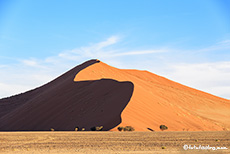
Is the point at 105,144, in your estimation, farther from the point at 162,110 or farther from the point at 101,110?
the point at 162,110

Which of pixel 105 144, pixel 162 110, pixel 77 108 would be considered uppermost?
pixel 77 108

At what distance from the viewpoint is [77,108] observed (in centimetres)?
4775

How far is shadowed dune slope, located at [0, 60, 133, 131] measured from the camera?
42.3 meters

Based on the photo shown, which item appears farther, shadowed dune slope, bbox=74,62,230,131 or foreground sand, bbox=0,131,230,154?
shadowed dune slope, bbox=74,62,230,131

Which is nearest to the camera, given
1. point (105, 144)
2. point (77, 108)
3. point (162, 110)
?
point (105, 144)

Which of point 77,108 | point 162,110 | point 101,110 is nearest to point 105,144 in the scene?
point 101,110

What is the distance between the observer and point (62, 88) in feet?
194

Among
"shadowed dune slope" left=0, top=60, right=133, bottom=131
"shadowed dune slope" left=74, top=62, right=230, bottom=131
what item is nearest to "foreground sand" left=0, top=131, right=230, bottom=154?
"shadowed dune slope" left=74, top=62, right=230, bottom=131

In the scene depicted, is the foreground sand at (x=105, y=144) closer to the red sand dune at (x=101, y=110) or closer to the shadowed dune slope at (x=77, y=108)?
the red sand dune at (x=101, y=110)

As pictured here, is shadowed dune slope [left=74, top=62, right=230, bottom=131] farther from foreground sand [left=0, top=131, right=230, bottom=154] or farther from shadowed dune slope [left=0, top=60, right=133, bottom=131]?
foreground sand [left=0, top=131, right=230, bottom=154]

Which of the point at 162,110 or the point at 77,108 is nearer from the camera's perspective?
the point at 162,110

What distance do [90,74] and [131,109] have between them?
22.0m

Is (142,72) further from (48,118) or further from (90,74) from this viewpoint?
(48,118)

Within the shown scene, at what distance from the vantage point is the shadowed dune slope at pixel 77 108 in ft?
139
